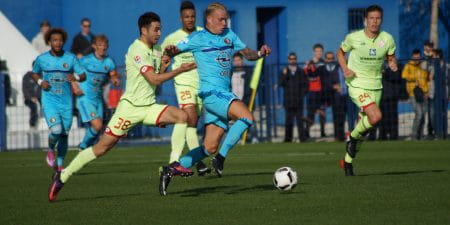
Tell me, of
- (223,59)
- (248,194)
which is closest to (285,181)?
(248,194)

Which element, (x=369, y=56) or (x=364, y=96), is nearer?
(x=364, y=96)

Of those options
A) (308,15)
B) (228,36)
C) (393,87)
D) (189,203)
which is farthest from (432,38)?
(189,203)

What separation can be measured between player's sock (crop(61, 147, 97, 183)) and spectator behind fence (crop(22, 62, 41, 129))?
13.0 m

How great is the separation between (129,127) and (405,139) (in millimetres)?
14043

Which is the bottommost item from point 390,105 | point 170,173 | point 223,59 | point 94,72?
point 170,173

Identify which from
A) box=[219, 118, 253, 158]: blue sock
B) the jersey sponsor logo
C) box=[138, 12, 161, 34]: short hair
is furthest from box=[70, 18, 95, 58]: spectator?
box=[219, 118, 253, 158]: blue sock

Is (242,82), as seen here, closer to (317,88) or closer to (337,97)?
(317,88)

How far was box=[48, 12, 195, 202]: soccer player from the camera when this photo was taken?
13234 millimetres

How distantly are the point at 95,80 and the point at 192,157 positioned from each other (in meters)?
7.53

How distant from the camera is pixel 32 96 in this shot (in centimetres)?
2634

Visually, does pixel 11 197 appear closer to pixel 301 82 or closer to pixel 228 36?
pixel 228 36

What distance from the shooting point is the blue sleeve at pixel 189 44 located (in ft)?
46.1

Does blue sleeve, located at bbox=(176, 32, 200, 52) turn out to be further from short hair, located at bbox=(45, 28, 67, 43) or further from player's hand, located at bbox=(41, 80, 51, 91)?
player's hand, located at bbox=(41, 80, 51, 91)

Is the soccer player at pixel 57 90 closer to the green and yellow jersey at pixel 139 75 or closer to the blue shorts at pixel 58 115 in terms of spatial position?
the blue shorts at pixel 58 115
